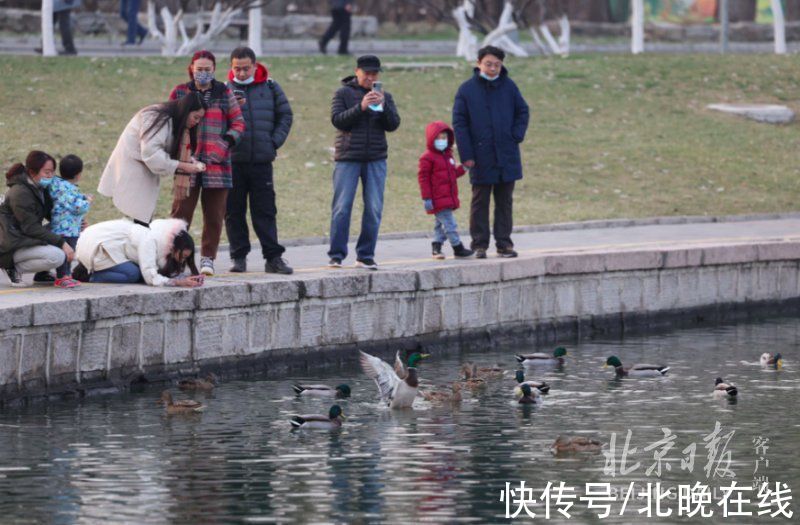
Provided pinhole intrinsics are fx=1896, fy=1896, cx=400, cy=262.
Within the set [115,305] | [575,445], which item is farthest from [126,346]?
[575,445]

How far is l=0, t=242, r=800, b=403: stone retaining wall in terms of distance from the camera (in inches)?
561

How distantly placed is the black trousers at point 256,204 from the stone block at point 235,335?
0.94 m

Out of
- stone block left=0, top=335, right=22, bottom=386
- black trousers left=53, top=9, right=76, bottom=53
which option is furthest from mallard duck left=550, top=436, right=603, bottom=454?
black trousers left=53, top=9, right=76, bottom=53

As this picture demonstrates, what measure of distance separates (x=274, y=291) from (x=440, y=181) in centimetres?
288

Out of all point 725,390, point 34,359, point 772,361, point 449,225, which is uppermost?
point 449,225

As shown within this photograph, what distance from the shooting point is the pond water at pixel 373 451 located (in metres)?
11.0

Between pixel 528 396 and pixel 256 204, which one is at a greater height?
pixel 256 204

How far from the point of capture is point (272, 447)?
42.2 ft

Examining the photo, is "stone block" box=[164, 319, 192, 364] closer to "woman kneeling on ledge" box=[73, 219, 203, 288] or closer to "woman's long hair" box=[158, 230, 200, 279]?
"woman kneeling on ledge" box=[73, 219, 203, 288]

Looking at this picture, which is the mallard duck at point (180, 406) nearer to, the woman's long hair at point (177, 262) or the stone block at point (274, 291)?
the woman's long hair at point (177, 262)

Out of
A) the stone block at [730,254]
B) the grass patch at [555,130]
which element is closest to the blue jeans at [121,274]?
the grass patch at [555,130]

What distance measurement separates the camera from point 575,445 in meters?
12.5

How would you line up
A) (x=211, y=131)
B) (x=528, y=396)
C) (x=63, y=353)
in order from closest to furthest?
(x=63, y=353), (x=528, y=396), (x=211, y=131)

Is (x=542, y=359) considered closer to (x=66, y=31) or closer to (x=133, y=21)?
(x=66, y=31)
